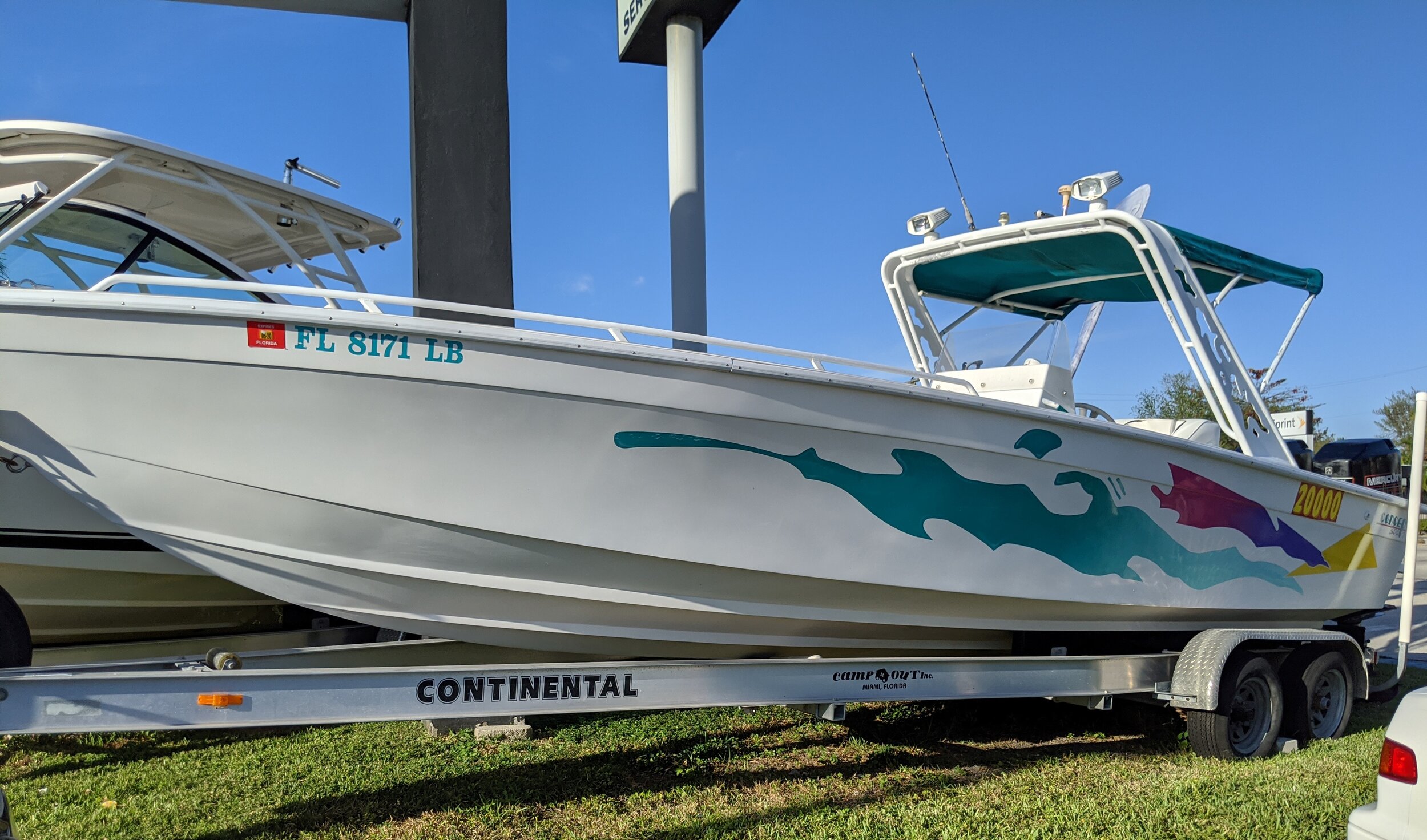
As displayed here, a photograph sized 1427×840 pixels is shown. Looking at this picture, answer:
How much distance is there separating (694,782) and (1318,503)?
377cm

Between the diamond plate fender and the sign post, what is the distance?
3401 millimetres

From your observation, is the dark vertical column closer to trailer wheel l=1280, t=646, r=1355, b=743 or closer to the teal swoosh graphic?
the teal swoosh graphic

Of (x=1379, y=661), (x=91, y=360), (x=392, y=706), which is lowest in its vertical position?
(x=1379, y=661)

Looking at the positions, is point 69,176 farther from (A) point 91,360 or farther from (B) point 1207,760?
(B) point 1207,760

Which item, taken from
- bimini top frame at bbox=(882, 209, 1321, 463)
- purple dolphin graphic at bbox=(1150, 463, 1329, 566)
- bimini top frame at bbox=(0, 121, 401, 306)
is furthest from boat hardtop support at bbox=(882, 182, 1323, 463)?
bimini top frame at bbox=(0, 121, 401, 306)

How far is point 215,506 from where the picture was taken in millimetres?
3441

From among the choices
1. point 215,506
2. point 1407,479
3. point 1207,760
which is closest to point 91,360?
point 215,506

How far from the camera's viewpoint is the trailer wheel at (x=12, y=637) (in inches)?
132

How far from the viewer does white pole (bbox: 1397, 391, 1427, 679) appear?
474 centimetres

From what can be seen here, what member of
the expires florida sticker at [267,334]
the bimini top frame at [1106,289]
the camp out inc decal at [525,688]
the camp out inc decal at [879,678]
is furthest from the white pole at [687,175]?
the expires florida sticker at [267,334]

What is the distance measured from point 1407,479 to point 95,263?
315 inches

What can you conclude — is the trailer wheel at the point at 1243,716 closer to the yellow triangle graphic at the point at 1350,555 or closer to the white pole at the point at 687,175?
the yellow triangle graphic at the point at 1350,555

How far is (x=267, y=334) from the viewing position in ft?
10.8

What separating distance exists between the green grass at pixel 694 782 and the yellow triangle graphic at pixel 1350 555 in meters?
0.93
